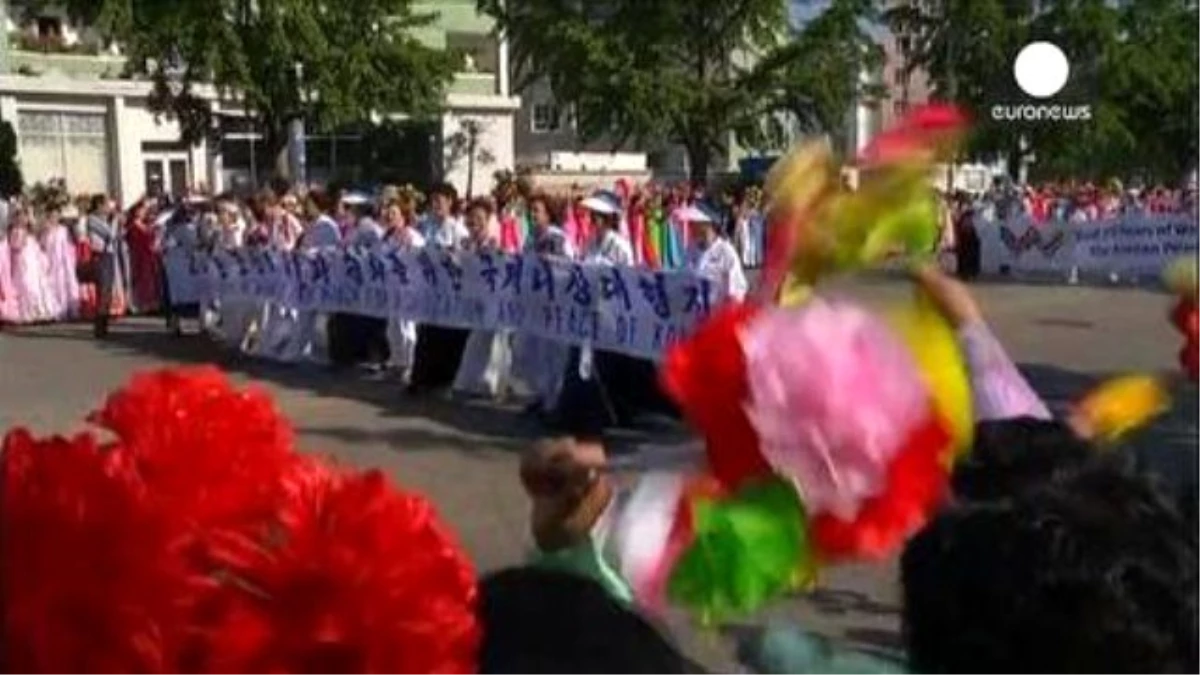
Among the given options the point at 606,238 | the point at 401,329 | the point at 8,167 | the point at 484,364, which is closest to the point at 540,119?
the point at 8,167

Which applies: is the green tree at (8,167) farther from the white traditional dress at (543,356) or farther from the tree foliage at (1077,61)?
Answer: the white traditional dress at (543,356)

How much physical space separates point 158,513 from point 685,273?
8.81 m

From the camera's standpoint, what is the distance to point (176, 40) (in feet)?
96.2

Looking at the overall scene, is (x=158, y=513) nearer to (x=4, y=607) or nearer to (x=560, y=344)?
(x=4, y=607)

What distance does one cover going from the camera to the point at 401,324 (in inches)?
532

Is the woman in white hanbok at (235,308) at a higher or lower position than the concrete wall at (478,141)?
lower

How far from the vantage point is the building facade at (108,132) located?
129ft

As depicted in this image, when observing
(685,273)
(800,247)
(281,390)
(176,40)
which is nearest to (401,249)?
(281,390)

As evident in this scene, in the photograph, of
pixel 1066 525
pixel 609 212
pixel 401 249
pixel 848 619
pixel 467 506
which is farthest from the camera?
pixel 401 249

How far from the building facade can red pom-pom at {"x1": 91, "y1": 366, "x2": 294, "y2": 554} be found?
3243 cm

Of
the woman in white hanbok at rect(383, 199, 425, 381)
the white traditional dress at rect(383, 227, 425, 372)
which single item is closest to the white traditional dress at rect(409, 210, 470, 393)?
the woman in white hanbok at rect(383, 199, 425, 381)

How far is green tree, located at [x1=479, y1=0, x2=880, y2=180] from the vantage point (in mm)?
38281

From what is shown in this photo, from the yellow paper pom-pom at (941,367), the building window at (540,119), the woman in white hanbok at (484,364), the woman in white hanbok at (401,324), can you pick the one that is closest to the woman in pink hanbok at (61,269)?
the woman in white hanbok at (401,324)

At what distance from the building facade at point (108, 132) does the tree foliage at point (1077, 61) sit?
17206mm
